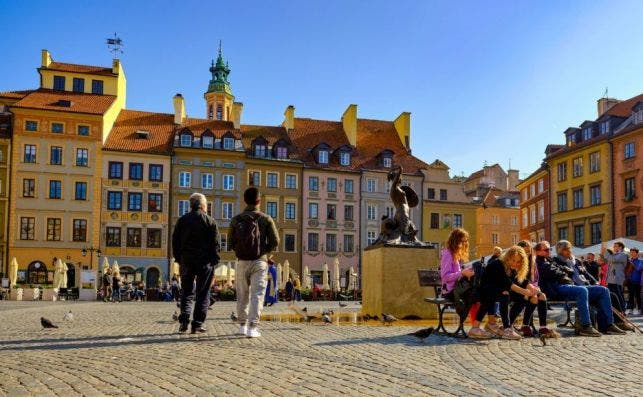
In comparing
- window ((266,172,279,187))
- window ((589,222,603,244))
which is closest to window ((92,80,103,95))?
window ((266,172,279,187))

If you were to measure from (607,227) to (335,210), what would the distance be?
19.2 m

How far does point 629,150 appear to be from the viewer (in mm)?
44906

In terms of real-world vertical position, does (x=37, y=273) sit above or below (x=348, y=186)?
below

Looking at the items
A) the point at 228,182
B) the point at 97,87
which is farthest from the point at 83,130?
the point at 228,182

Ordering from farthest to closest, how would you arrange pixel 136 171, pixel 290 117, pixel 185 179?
pixel 290 117 < pixel 185 179 < pixel 136 171

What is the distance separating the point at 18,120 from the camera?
4747cm

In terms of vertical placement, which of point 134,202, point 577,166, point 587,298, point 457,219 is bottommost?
point 587,298

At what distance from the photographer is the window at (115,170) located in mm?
49062

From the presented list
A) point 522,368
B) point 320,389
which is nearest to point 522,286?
point 522,368

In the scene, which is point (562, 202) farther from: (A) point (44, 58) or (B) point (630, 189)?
(A) point (44, 58)

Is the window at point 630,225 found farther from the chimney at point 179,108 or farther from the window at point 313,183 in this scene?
the chimney at point 179,108

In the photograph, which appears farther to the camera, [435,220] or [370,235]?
[435,220]

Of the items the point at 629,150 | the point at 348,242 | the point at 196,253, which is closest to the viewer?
the point at 196,253

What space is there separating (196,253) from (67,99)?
43.5 meters
